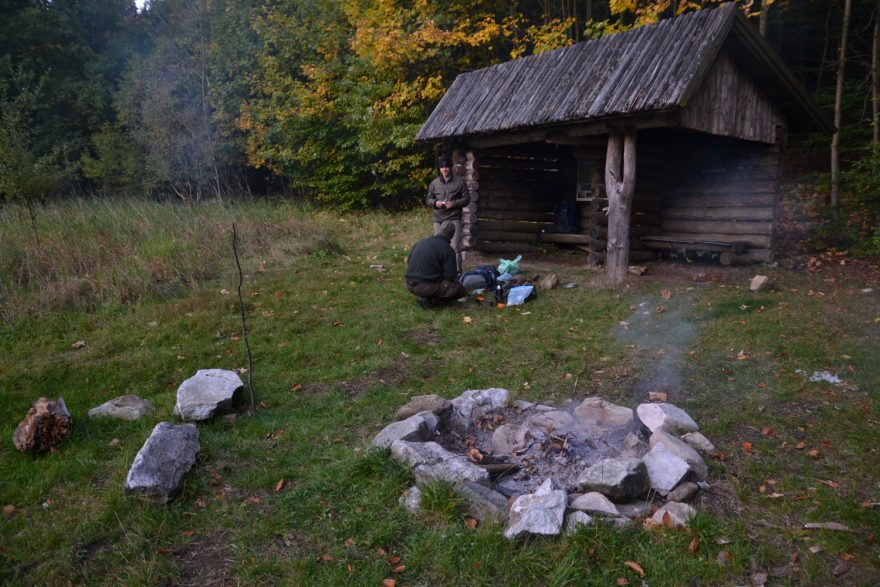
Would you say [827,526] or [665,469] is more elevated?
[665,469]

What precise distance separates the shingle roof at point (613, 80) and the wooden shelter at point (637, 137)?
0.03 m

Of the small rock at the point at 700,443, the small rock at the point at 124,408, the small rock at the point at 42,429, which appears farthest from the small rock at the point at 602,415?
the small rock at the point at 42,429

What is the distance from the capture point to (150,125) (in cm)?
2134

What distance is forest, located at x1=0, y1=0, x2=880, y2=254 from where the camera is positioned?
14.2 m

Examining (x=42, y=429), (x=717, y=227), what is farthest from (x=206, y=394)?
(x=717, y=227)

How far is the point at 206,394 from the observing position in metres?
5.53

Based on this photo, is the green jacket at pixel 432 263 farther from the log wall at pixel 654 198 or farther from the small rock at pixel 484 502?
the small rock at pixel 484 502

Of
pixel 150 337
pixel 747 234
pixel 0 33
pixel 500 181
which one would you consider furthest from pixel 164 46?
pixel 747 234

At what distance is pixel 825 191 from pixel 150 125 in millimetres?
21388

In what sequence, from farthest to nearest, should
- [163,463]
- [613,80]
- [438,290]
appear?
[613,80]
[438,290]
[163,463]

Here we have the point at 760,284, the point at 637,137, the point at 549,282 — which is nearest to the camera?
the point at 760,284

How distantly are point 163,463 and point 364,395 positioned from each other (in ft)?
7.12

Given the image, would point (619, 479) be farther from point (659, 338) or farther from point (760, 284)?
point (760, 284)

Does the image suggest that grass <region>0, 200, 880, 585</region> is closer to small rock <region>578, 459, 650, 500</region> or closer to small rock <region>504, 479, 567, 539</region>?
small rock <region>504, 479, 567, 539</region>
